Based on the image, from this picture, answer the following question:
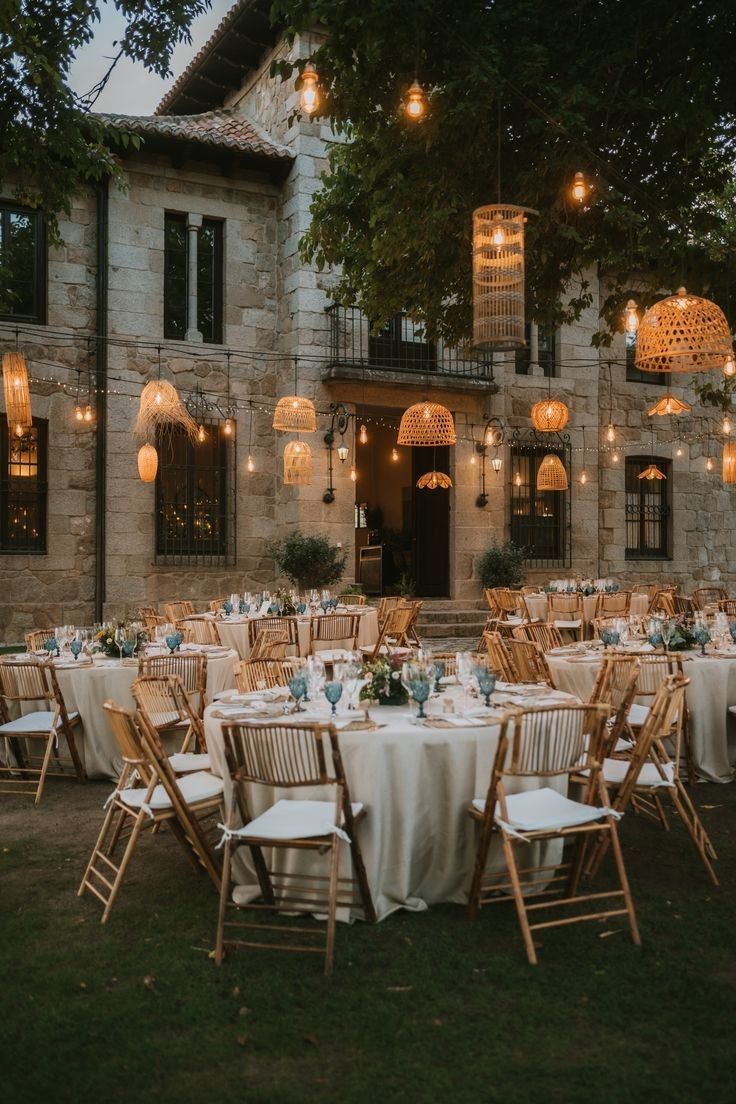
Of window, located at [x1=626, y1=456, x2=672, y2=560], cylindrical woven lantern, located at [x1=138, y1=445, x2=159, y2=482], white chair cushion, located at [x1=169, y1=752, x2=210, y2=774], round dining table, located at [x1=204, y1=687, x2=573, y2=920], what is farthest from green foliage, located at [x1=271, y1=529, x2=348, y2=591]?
round dining table, located at [x1=204, y1=687, x2=573, y2=920]

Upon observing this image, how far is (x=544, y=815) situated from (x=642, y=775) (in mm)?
1068

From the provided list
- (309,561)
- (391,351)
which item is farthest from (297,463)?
(391,351)

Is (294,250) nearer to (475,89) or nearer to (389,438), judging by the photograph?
(389,438)

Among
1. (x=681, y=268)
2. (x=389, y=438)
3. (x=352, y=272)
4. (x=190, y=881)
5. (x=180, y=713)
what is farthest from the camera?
(x=389, y=438)

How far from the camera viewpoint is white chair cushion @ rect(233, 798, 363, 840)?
3742mm

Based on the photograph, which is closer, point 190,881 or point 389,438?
point 190,881

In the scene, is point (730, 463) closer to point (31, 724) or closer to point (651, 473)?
point (651, 473)

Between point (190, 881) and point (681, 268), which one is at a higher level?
point (681, 268)

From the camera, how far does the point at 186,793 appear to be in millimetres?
4383

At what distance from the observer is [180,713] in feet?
20.3

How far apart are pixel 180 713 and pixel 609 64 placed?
16.6ft

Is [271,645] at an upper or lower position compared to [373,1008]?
upper

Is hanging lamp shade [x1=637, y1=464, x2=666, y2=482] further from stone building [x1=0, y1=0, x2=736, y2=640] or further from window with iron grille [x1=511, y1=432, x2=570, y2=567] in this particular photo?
window with iron grille [x1=511, y1=432, x2=570, y2=567]

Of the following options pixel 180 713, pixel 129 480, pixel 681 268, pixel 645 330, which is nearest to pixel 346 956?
pixel 180 713
